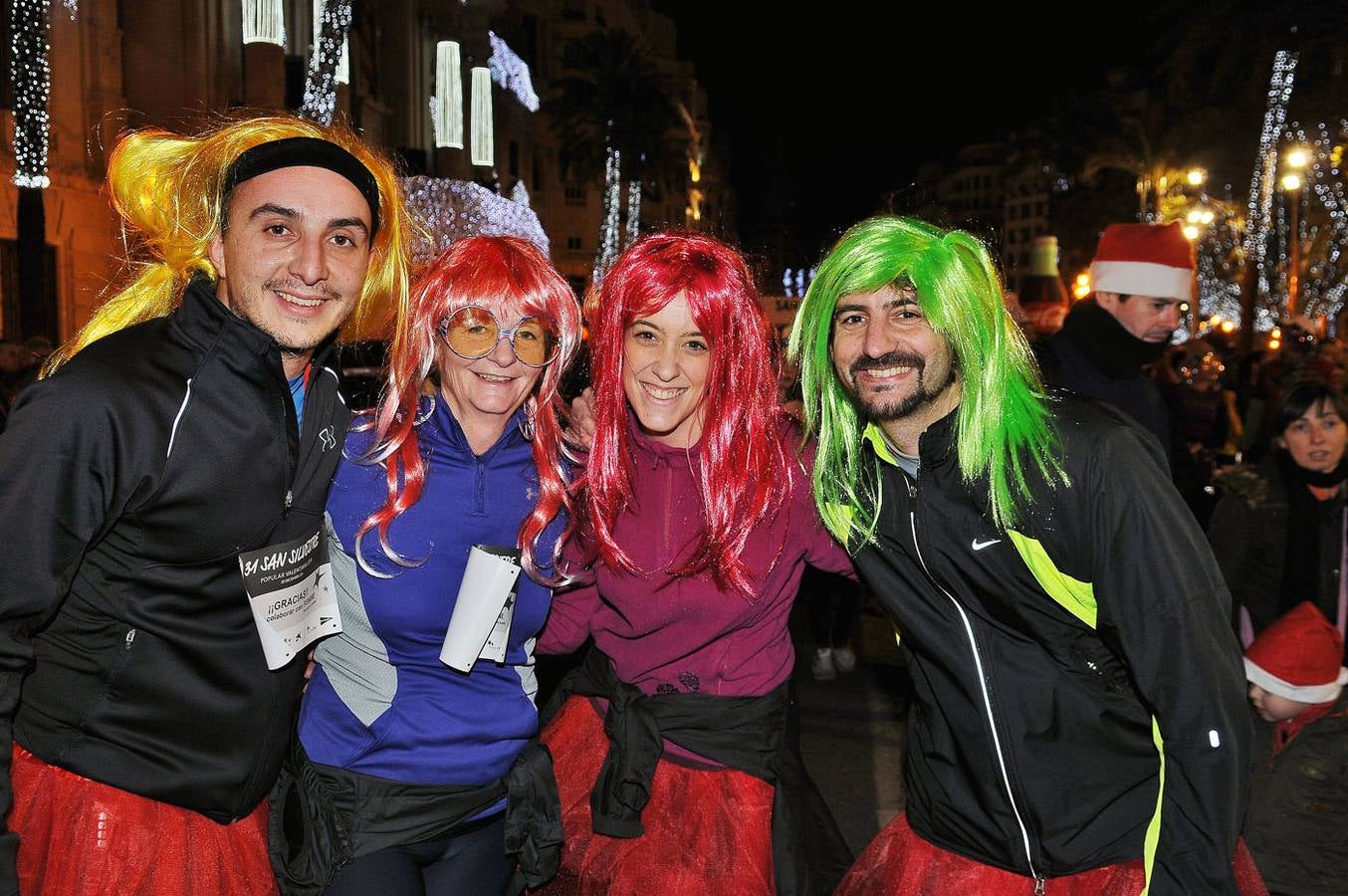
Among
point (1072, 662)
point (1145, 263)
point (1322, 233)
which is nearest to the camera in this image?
point (1072, 662)

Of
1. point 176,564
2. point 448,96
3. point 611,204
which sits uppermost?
point 448,96

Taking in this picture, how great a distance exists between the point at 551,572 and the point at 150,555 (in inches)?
44.1

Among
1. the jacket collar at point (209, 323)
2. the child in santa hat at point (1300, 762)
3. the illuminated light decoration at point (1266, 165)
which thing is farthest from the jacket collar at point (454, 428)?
the illuminated light decoration at point (1266, 165)

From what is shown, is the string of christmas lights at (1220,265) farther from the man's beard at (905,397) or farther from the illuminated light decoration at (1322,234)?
the man's beard at (905,397)

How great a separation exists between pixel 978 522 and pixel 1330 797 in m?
2.46

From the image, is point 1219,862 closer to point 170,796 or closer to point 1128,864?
point 1128,864

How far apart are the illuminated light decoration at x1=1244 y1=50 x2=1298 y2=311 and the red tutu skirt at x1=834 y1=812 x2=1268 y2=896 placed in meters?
22.9

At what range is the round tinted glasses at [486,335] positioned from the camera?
126 inches

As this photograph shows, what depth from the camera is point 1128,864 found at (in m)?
2.63

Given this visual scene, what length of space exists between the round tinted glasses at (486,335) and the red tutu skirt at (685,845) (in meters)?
1.33

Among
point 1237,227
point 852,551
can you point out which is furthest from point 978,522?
point 1237,227

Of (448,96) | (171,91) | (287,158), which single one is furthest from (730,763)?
(448,96)

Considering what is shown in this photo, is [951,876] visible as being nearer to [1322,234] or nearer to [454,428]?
[454,428]

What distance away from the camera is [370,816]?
111 inches
